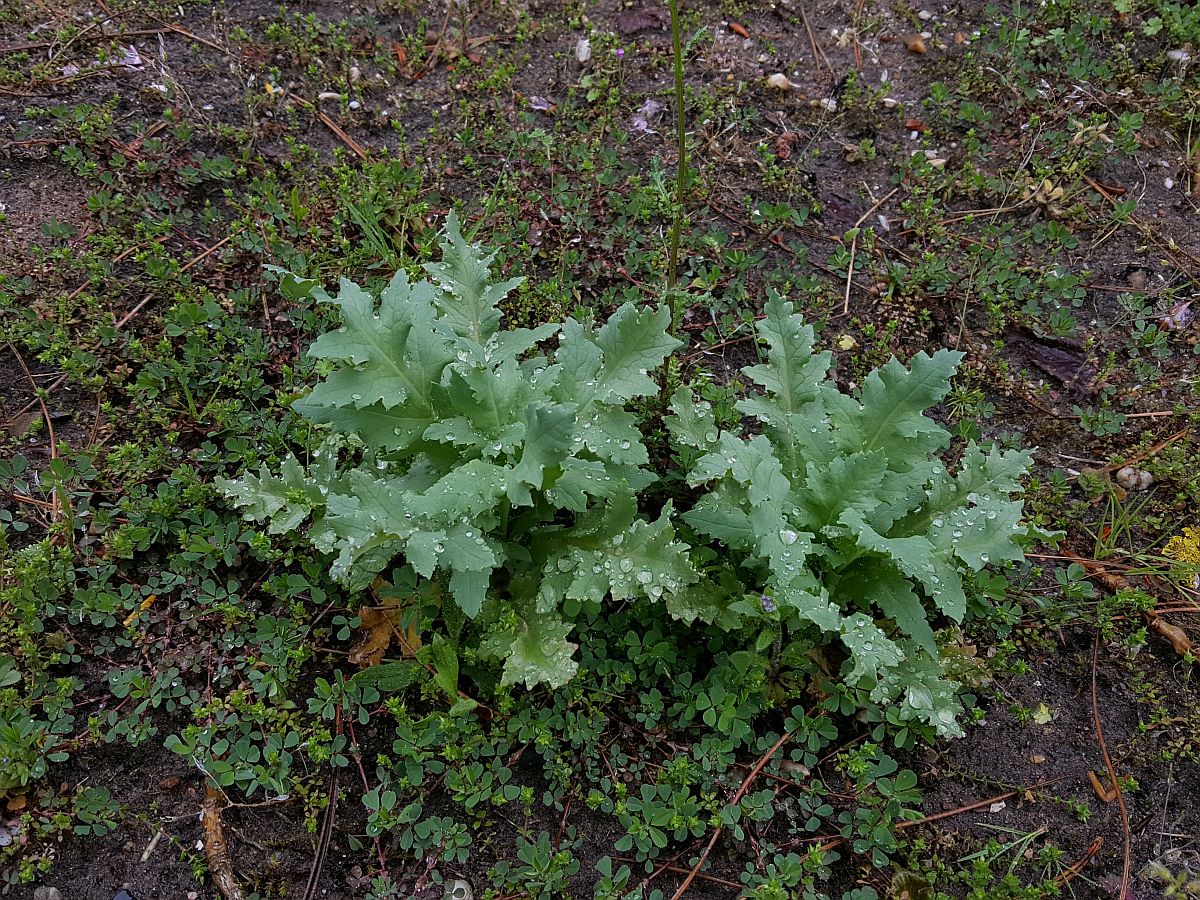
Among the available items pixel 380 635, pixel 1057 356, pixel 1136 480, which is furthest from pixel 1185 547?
pixel 380 635

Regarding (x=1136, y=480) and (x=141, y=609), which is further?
(x=1136, y=480)

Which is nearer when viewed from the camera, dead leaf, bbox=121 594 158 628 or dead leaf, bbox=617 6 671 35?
dead leaf, bbox=121 594 158 628

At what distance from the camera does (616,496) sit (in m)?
2.54

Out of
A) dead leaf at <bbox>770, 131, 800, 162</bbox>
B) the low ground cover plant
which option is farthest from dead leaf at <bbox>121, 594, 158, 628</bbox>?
dead leaf at <bbox>770, 131, 800, 162</bbox>

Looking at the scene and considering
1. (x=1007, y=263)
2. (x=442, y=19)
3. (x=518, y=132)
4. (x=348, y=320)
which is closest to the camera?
(x=348, y=320)

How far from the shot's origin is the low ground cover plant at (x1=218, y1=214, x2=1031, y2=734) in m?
2.30

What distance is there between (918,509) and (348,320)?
1.90 m

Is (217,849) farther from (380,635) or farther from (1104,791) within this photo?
(1104,791)

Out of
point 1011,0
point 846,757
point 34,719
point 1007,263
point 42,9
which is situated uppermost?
point 1011,0

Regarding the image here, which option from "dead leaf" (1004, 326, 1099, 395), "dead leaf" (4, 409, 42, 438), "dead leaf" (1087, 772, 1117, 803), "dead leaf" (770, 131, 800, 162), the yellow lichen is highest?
"dead leaf" (770, 131, 800, 162)

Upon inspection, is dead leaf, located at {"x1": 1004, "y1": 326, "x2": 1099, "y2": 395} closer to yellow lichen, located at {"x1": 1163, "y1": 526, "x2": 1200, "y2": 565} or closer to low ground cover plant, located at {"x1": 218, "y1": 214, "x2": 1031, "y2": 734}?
yellow lichen, located at {"x1": 1163, "y1": 526, "x2": 1200, "y2": 565}

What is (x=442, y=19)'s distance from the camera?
4.37 meters

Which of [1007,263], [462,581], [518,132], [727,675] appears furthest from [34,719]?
[1007,263]

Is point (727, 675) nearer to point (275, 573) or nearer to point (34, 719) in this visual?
point (275, 573)
